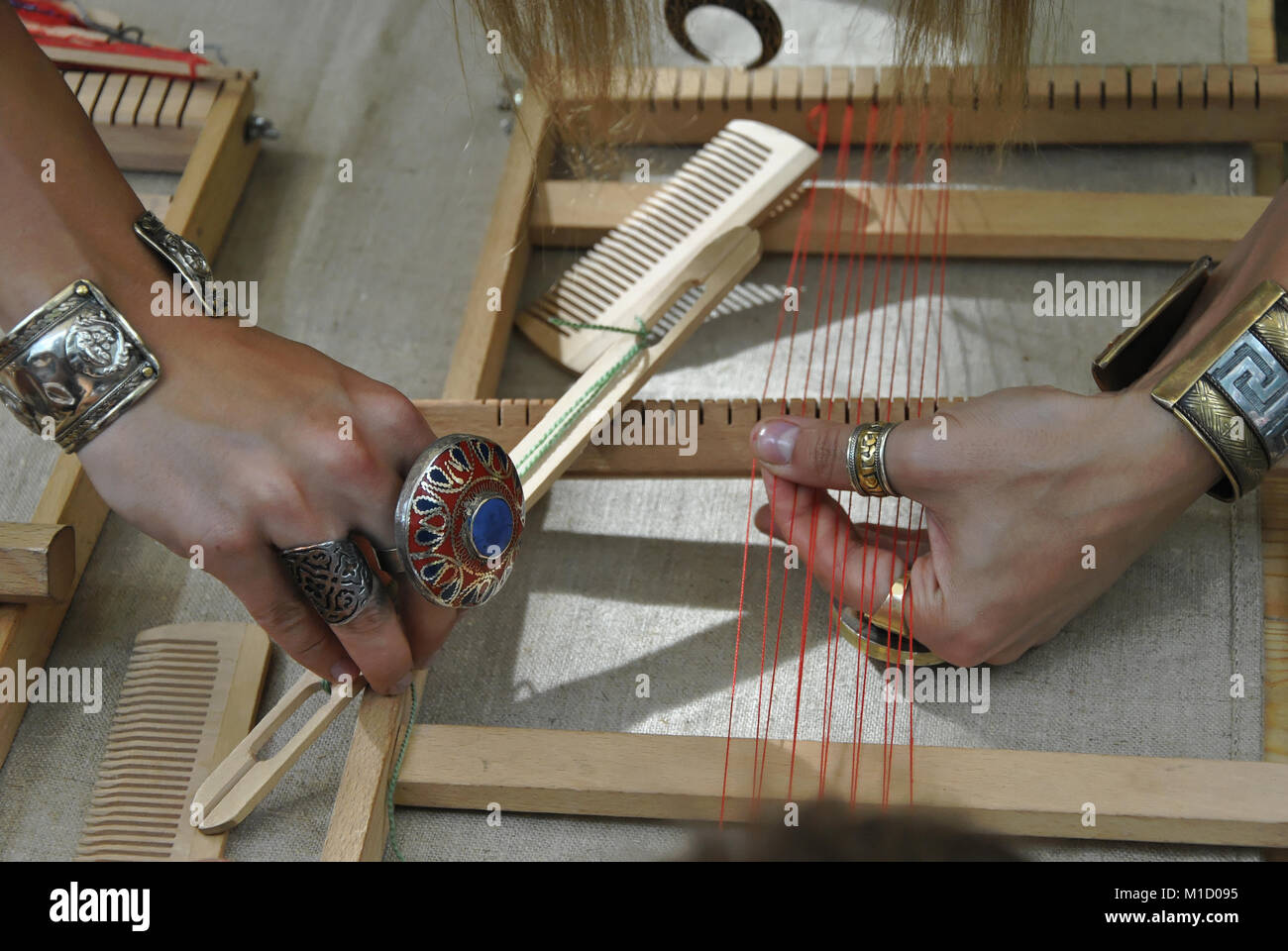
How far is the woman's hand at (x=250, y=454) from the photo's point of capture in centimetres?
81

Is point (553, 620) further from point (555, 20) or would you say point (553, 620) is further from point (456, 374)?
point (555, 20)

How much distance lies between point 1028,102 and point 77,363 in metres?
1.16

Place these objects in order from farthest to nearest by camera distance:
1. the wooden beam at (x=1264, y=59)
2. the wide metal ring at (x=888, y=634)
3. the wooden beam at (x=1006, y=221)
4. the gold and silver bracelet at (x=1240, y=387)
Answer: the wooden beam at (x=1264, y=59) → the wooden beam at (x=1006, y=221) → the wide metal ring at (x=888, y=634) → the gold and silver bracelet at (x=1240, y=387)

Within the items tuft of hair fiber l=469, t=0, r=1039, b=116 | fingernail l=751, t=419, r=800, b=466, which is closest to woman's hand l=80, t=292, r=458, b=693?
fingernail l=751, t=419, r=800, b=466

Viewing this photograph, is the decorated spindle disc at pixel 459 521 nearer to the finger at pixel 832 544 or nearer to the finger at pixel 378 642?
the finger at pixel 378 642

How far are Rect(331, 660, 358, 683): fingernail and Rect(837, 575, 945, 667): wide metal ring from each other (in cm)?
45

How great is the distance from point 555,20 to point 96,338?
0.63 metres

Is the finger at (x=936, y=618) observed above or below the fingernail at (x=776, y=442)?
below

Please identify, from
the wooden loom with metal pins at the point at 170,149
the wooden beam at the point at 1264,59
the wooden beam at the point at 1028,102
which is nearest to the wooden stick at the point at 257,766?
the wooden loom with metal pins at the point at 170,149

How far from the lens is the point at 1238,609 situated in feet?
3.83

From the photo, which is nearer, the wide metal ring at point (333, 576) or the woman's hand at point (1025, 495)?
the wide metal ring at point (333, 576)

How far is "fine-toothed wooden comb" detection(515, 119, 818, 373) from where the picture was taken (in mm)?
1390

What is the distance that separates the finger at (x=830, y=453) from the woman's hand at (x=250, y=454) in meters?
0.38

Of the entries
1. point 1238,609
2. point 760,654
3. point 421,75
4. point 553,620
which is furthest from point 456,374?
point 1238,609
